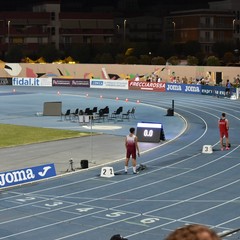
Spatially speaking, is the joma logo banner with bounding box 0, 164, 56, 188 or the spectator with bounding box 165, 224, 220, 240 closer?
the spectator with bounding box 165, 224, 220, 240

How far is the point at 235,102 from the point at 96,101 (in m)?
12.3

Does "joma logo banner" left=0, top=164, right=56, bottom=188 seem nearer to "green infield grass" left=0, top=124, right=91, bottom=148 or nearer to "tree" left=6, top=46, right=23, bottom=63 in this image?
"green infield grass" left=0, top=124, right=91, bottom=148

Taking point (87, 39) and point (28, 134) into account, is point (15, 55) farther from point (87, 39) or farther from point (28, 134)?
point (28, 134)

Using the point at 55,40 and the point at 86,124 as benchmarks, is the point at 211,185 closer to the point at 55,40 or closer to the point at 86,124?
the point at 86,124

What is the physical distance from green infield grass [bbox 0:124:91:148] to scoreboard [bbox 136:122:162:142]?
3692mm

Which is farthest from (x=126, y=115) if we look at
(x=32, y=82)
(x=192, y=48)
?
(x=192, y=48)

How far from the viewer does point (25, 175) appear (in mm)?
19594

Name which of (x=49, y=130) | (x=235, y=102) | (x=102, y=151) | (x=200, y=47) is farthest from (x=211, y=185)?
(x=200, y=47)

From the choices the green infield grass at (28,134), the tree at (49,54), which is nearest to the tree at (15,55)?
the tree at (49,54)

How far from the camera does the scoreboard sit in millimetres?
29938

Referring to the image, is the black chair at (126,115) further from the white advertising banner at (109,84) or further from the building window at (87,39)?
the building window at (87,39)

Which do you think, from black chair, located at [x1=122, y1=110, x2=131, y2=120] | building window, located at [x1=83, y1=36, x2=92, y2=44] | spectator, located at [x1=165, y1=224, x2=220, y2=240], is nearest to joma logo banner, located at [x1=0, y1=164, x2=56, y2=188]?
spectator, located at [x1=165, y1=224, x2=220, y2=240]

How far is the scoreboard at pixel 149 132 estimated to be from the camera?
29.9 meters

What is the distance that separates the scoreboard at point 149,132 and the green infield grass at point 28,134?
3.69 m
